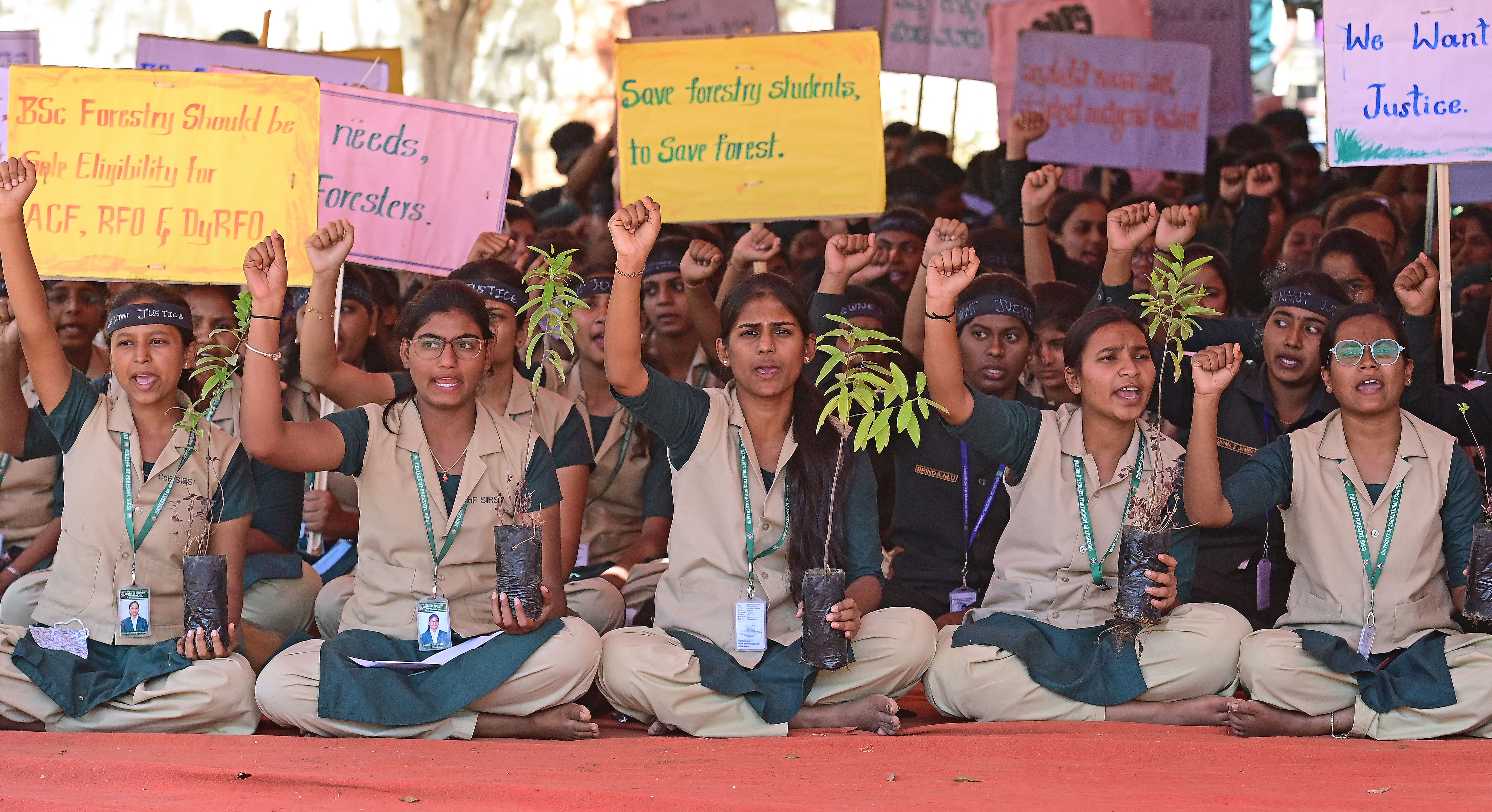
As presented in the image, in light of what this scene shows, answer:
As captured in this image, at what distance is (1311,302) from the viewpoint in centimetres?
572

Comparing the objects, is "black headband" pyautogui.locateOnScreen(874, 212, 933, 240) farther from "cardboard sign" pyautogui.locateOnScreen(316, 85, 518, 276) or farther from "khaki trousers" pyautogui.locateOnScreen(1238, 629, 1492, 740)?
"khaki trousers" pyautogui.locateOnScreen(1238, 629, 1492, 740)

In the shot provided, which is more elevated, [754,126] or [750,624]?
[754,126]

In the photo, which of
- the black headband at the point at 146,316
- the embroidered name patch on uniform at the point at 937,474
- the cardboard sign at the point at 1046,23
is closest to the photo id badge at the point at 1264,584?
the embroidered name patch on uniform at the point at 937,474

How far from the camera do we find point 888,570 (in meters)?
6.07

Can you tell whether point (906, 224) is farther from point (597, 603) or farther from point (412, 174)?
point (597, 603)

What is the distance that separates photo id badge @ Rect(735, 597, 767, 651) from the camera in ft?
16.2

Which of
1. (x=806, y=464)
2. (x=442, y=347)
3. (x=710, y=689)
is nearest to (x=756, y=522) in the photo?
(x=806, y=464)

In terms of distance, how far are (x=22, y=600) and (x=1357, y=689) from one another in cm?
463

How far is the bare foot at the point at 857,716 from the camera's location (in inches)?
194

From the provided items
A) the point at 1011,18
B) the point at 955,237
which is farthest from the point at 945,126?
the point at 955,237

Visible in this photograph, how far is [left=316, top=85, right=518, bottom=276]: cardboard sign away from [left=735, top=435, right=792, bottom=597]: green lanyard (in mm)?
1895

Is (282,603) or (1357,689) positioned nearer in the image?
(1357,689)

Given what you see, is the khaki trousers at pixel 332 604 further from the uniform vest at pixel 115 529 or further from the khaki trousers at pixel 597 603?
the khaki trousers at pixel 597 603

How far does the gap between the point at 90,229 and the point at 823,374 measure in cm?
291
